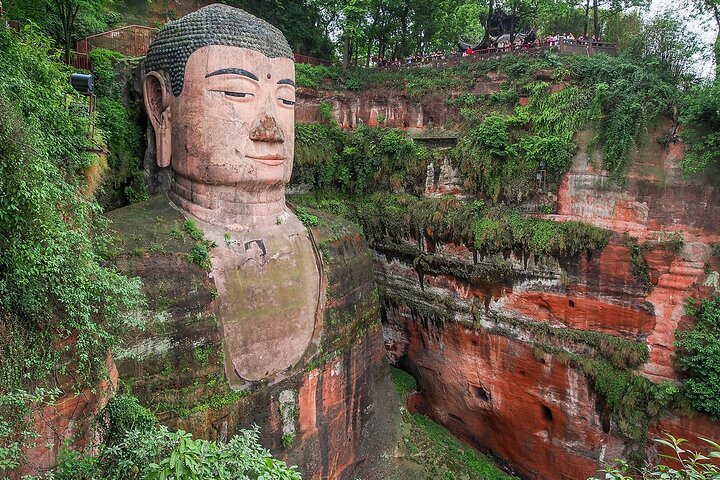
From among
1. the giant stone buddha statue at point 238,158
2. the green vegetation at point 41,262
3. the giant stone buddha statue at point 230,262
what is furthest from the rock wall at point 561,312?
the green vegetation at point 41,262

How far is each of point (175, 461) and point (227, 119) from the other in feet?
20.4

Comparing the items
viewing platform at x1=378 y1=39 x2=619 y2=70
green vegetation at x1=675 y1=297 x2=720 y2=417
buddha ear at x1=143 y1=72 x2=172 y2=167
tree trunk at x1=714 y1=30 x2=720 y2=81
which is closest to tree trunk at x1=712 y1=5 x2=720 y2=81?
tree trunk at x1=714 y1=30 x2=720 y2=81

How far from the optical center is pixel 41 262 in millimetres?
4617

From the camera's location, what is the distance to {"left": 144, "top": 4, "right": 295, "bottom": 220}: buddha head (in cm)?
835

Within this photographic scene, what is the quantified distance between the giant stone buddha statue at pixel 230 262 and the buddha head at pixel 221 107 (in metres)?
0.02

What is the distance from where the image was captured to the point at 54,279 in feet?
15.8

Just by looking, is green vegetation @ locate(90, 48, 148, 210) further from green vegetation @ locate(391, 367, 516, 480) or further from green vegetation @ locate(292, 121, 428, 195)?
green vegetation @ locate(391, 367, 516, 480)

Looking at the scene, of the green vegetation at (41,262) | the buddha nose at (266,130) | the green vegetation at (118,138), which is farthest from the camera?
the green vegetation at (118,138)

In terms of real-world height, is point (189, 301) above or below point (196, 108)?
below

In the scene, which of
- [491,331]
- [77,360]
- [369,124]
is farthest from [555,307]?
[77,360]

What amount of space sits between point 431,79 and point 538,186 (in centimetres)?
486

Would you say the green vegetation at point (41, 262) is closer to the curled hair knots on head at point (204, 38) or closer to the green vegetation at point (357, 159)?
the curled hair knots on head at point (204, 38)

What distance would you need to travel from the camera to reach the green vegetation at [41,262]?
4.30m

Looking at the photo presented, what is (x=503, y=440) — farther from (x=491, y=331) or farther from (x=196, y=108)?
(x=196, y=108)
